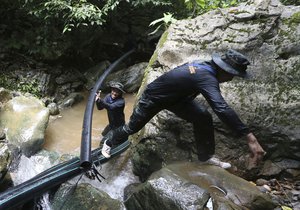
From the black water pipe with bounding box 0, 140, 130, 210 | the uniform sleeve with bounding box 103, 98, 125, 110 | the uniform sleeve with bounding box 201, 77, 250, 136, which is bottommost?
the black water pipe with bounding box 0, 140, 130, 210

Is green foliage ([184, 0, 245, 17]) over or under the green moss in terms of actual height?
under

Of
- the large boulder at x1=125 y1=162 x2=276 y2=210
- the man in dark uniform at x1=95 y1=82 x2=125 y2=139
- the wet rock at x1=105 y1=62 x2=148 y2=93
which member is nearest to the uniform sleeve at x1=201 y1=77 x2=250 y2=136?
the large boulder at x1=125 y1=162 x2=276 y2=210

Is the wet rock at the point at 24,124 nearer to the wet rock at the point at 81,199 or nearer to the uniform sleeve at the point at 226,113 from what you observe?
the wet rock at the point at 81,199

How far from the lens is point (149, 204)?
379 cm

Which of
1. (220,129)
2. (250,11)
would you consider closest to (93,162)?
(220,129)

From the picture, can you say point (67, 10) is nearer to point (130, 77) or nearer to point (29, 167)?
point (130, 77)

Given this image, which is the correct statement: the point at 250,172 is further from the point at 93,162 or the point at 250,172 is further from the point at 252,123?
the point at 93,162

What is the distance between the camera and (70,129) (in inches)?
301

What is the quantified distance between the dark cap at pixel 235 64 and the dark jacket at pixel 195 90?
0.15 metres

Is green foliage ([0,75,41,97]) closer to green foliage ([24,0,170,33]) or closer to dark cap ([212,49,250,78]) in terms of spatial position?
green foliage ([24,0,170,33])

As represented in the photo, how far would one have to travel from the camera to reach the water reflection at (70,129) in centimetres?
692

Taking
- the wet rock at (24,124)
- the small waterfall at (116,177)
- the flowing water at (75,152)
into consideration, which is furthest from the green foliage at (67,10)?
the small waterfall at (116,177)

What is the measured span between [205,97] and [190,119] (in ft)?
2.80

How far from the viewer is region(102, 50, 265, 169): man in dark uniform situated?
3.85 m
